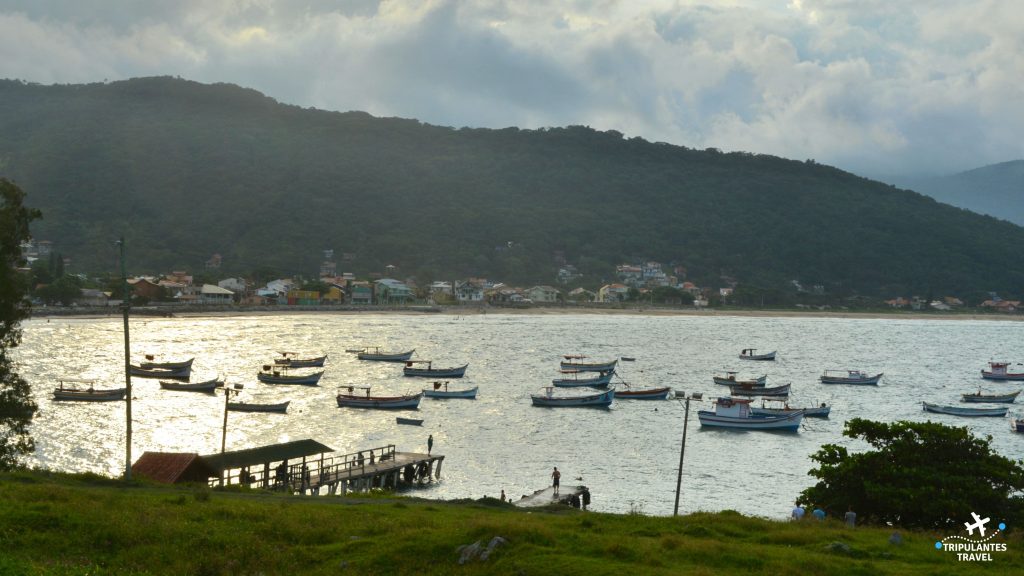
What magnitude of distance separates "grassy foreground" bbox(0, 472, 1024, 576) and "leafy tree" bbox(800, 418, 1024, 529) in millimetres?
2943

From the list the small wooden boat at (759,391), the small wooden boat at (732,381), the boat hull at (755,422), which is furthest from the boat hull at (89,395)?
the small wooden boat at (732,381)

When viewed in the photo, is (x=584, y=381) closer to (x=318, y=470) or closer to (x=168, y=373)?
(x=168, y=373)

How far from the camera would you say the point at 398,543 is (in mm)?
16750

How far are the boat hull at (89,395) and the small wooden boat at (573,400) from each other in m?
25.7

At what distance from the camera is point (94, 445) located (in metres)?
42.0

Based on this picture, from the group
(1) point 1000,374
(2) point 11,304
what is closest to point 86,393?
(2) point 11,304

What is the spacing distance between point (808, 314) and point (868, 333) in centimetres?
2920

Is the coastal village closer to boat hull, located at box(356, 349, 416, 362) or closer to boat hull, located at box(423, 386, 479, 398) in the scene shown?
boat hull, located at box(356, 349, 416, 362)

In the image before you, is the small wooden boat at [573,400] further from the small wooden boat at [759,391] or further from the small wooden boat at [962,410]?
the small wooden boat at [962,410]

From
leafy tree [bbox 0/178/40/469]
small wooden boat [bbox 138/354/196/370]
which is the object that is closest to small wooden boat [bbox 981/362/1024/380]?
small wooden boat [bbox 138/354/196/370]

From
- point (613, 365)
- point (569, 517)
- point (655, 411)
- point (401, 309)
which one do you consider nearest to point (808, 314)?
point (401, 309)

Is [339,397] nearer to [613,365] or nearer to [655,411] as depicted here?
[655,411]

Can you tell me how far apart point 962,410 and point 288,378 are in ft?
154

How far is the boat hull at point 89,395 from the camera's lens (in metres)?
53.6
